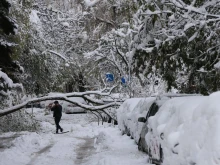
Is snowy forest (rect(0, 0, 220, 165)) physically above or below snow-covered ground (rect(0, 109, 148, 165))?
above

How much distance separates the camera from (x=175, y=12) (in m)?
8.34

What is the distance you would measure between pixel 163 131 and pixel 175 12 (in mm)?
2757

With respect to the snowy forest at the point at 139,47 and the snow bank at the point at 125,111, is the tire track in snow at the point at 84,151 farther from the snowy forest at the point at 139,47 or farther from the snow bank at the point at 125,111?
the snowy forest at the point at 139,47

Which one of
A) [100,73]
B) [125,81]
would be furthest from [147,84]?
[100,73]

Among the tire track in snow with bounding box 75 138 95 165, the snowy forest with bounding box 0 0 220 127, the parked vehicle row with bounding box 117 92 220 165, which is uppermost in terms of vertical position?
the snowy forest with bounding box 0 0 220 127

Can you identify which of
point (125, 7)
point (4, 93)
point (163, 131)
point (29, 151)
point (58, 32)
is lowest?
point (29, 151)

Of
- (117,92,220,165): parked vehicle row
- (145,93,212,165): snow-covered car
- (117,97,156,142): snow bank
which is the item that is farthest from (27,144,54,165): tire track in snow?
(145,93,212,165): snow-covered car

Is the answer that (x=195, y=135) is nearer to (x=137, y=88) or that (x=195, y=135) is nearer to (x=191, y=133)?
(x=191, y=133)

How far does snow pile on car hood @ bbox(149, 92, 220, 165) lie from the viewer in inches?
171

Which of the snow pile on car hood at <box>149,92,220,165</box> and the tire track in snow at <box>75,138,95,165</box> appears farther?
the tire track in snow at <box>75,138,95,165</box>

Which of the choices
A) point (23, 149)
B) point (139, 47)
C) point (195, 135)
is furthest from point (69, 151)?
point (195, 135)

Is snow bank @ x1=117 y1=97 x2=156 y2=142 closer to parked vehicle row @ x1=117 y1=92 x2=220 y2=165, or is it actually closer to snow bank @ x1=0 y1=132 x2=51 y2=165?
snow bank @ x1=0 y1=132 x2=51 y2=165

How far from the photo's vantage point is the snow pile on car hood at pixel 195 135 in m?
4.34

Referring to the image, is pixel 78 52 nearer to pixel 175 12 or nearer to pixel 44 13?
pixel 44 13
